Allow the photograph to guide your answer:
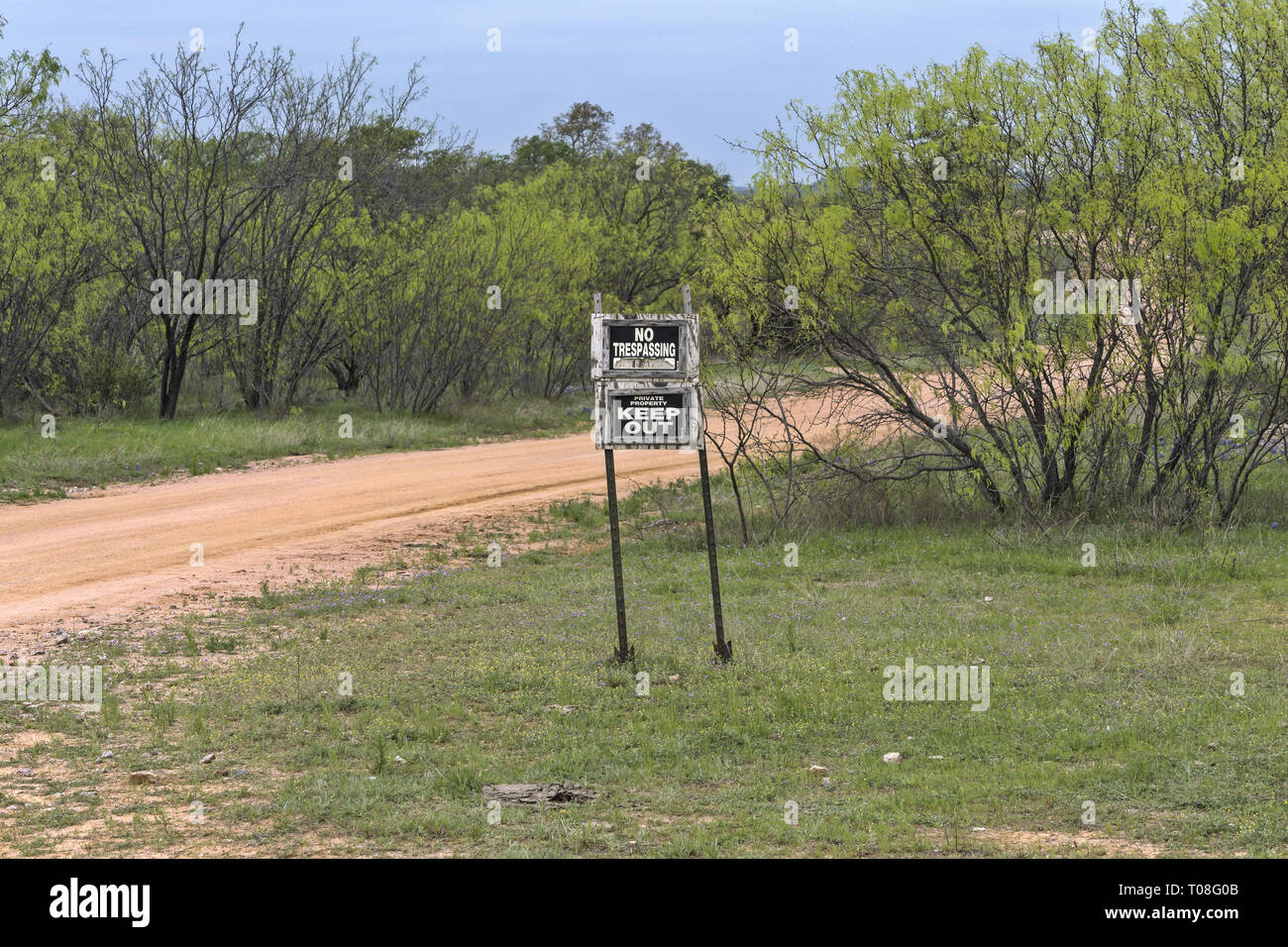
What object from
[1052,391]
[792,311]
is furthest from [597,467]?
[1052,391]

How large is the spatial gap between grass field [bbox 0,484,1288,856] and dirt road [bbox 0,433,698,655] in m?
0.98

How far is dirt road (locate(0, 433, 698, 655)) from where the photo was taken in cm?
1188

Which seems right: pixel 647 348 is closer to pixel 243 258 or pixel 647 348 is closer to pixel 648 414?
pixel 648 414

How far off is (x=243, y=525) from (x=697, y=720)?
A: 8.95 meters

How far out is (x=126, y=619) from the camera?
10992mm

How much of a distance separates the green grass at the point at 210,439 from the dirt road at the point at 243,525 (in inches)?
29.6

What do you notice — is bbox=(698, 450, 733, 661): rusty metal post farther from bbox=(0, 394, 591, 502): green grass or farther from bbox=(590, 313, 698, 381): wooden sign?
bbox=(0, 394, 591, 502): green grass

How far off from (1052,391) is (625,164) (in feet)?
85.7

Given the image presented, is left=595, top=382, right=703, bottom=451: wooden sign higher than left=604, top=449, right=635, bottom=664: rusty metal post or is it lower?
higher

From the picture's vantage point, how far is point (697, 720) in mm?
8195

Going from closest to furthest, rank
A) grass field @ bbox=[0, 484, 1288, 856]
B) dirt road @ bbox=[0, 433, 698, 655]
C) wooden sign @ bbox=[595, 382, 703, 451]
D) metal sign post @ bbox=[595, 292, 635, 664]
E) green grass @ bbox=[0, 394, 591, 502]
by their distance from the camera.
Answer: grass field @ bbox=[0, 484, 1288, 856]
wooden sign @ bbox=[595, 382, 703, 451]
metal sign post @ bbox=[595, 292, 635, 664]
dirt road @ bbox=[0, 433, 698, 655]
green grass @ bbox=[0, 394, 591, 502]

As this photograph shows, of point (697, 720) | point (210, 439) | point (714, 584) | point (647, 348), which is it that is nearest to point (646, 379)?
point (647, 348)

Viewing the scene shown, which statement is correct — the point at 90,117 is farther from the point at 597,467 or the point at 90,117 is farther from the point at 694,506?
the point at 694,506

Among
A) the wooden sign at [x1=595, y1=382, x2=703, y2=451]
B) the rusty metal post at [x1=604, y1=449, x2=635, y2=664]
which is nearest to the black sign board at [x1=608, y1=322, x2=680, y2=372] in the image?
the wooden sign at [x1=595, y1=382, x2=703, y2=451]
